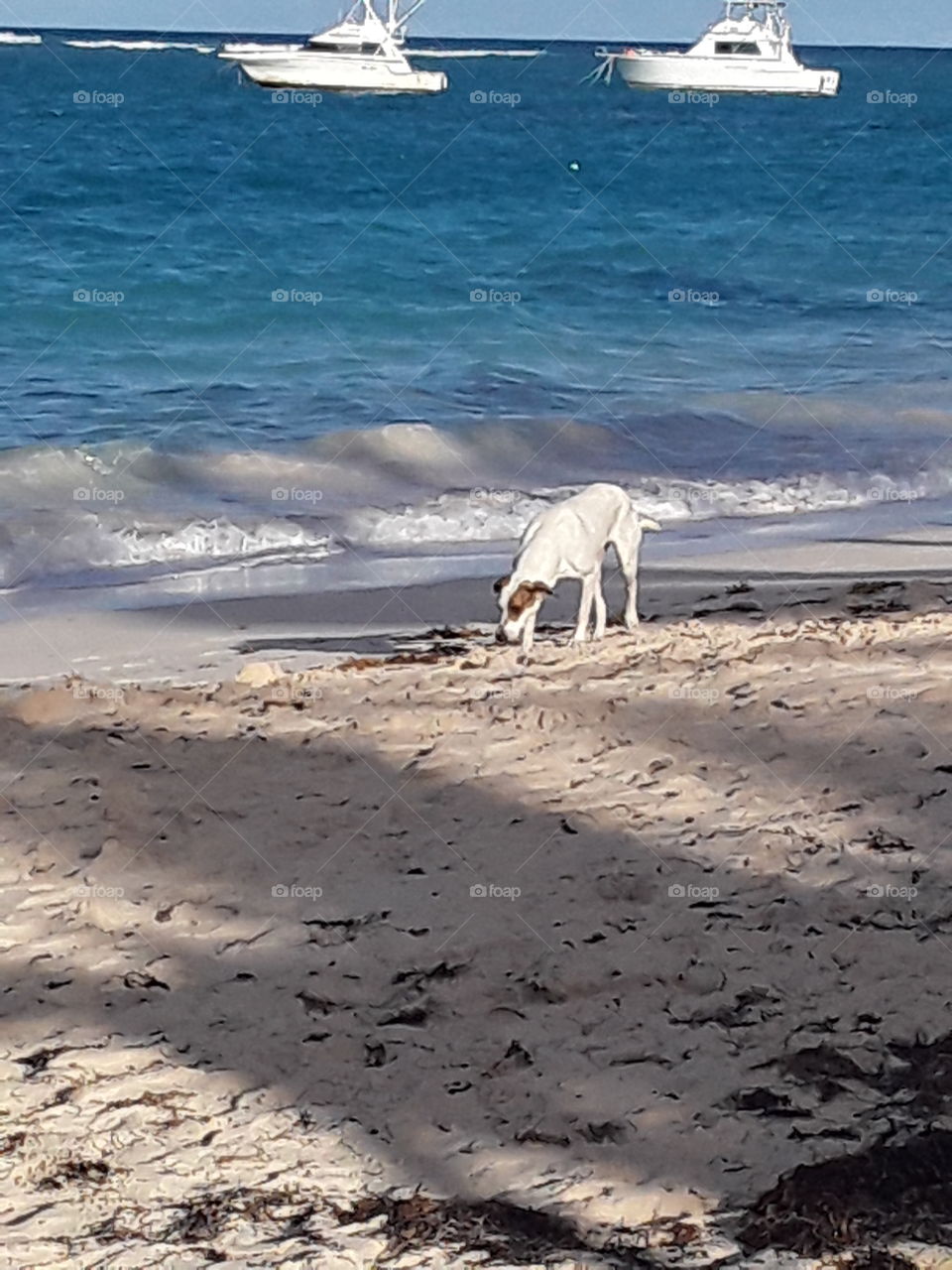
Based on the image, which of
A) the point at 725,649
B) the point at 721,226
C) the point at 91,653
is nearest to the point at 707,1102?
the point at 725,649

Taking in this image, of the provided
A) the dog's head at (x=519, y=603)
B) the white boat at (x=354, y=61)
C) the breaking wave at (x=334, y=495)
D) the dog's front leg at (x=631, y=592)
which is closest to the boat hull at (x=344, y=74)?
the white boat at (x=354, y=61)

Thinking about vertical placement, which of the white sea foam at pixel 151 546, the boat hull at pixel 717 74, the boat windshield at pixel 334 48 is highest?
the boat hull at pixel 717 74

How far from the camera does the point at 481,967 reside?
4996 mm

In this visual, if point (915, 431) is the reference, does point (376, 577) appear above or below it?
below

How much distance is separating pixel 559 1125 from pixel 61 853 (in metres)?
2.23

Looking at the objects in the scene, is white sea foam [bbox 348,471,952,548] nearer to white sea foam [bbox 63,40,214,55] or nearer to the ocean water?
the ocean water

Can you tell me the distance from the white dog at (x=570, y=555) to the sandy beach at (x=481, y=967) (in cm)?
51

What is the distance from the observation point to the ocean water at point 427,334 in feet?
41.8

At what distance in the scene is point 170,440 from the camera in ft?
45.8

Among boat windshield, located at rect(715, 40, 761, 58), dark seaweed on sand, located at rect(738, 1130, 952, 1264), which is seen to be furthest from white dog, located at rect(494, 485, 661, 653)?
boat windshield, located at rect(715, 40, 761, 58)

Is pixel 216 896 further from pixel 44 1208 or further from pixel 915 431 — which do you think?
pixel 915 431

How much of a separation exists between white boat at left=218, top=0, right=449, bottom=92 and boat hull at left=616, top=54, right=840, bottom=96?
8.63m

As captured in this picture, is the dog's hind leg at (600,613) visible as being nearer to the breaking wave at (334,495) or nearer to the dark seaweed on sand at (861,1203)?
the breaking wave at (334,495)

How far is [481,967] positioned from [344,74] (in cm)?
3914
